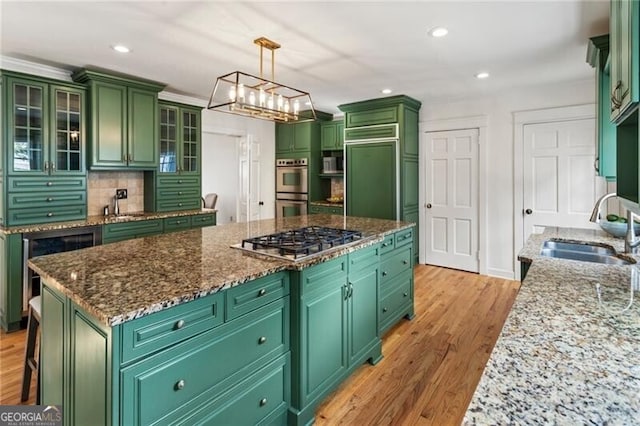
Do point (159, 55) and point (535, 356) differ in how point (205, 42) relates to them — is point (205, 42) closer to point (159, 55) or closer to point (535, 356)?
point (159, 55)

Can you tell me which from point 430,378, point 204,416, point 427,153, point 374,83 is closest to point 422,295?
point 430,378

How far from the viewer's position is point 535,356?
910 millimetres

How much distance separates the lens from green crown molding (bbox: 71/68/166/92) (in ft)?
11.5

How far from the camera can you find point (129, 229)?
12.2 ft

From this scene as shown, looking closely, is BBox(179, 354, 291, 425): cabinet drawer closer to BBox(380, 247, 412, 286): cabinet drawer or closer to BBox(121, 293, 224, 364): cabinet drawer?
BBox(121, 293, 224, 364): cabinet drawer

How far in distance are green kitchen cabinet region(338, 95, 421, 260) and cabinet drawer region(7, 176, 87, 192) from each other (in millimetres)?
3452

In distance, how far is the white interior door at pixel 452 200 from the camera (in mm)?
4914

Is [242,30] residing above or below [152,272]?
above

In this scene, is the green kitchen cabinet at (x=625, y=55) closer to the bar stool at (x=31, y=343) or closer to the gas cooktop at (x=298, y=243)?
the gas cooktop at (x=298, y=243)

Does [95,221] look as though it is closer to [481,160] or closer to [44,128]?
[44,128]

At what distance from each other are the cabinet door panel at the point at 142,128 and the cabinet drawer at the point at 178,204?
493 mm

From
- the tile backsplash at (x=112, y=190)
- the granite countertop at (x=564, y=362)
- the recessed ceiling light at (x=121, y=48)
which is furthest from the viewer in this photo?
the tile backsplash at (x=112, y=190)

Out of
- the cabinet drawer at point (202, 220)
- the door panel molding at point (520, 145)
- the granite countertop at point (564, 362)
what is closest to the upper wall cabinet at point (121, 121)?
the cabinet drawer at point (202, 220)

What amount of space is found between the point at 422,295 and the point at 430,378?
1755 millimetres
